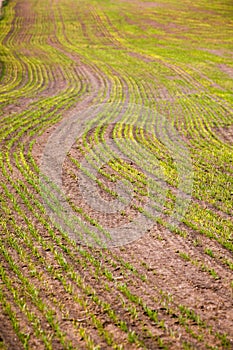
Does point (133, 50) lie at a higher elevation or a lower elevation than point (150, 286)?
higher

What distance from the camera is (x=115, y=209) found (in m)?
12.6

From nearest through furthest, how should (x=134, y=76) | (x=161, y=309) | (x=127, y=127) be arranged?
1. (x=161, y=309)
2. (x=127, y=127)
3. (x=134, y=76)

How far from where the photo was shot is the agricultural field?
8.19m

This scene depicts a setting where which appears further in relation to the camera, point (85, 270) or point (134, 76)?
point (134, 76)

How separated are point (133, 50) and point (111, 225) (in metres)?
32.1

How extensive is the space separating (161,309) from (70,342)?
2.05 metres

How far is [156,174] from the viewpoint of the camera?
587 inches

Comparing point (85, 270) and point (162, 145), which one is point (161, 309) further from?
point (162, 145)

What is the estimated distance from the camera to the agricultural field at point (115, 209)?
8.19m

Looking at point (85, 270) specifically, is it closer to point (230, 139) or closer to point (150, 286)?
point (150, 286)

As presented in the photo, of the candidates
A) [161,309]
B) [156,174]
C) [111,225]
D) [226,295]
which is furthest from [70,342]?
[156,174]

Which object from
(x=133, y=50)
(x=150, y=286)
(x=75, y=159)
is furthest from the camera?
(x=133, y=50)

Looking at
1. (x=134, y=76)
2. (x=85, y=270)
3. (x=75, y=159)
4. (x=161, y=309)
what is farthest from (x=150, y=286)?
(x=134, y=76)

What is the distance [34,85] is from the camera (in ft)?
90.8
